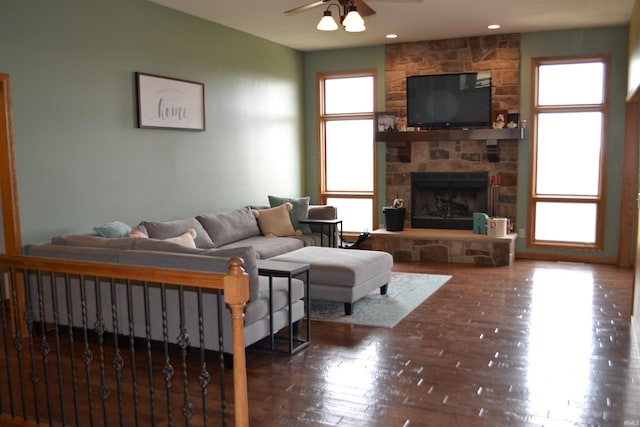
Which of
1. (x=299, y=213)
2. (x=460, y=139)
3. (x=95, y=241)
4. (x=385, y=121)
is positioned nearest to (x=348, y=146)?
(x=385, y=121)

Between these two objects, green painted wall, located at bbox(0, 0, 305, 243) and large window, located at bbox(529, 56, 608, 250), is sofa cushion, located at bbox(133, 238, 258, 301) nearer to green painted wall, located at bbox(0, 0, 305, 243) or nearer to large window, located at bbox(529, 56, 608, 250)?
green painted wall, located at bbox(0, 0, 305, 243)

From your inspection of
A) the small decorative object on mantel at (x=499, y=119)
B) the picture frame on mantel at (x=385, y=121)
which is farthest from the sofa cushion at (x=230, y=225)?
the small decorative object on mantel at (x=499, y=119)

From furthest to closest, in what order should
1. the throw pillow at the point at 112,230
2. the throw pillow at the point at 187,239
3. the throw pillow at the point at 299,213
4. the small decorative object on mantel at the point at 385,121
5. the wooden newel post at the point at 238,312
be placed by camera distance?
the small decorative object on mantel at the point at 385,121 → the throw pillow at the point at 299,213 → the throw pillow at the point at 187,239 → the throw pillow at the point at 112,230 → the wooden newel post at the point at 238,312

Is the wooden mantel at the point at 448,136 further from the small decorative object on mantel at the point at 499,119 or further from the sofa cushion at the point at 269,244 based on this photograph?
the sofa cushion at the point at 269,244

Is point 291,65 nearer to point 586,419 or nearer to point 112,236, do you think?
point 112,236

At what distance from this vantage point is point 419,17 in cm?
671

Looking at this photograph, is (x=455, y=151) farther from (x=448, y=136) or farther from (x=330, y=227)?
(x=330, y=227)

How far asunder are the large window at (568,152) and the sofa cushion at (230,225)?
3.74m

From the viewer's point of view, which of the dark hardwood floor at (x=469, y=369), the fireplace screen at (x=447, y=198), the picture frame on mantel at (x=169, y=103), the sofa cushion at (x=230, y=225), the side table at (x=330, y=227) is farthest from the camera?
the fireplace screen at (x=447, y=198)

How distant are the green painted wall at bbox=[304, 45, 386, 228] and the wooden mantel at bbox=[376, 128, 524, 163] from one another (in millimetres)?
369

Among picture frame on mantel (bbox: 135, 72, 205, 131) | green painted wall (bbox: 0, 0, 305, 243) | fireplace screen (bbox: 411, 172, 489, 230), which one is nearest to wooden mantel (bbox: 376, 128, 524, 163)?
fireplace screen (bbox: 411, 172, 489, 230)

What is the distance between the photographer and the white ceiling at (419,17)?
611 centimetres

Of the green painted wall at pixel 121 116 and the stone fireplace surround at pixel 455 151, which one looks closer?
the green painted wall at pixel 121 116

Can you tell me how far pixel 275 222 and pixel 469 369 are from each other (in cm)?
366
